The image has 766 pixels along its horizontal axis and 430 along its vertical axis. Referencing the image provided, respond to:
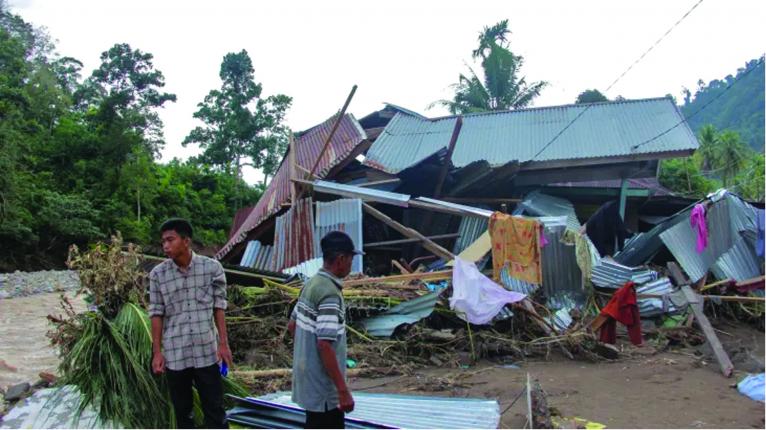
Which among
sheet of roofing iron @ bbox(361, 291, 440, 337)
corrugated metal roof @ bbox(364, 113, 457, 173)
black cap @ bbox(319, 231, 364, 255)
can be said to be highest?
corrugated metal roof @ bbox(364, 113, 457, 173)

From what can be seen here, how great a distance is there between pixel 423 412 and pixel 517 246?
432cm

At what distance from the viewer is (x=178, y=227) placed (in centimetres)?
330

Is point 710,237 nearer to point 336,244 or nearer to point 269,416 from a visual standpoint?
point 269,416

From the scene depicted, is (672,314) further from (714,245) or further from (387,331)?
(387,331)

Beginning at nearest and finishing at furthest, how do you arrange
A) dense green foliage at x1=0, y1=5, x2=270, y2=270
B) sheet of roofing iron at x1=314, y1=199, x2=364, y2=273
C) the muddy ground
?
the muddy ground, sheet of roofing iron at x1=314, y1=199, x2=364, y2=273, dense green foliage at x1=0, y1=5, x2=270, y2=270

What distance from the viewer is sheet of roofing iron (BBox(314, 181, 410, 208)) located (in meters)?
9.99

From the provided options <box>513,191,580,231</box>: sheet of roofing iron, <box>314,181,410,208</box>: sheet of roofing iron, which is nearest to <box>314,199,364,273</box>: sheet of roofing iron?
<box>314,181,410,208</box>: sheet of roofing iron

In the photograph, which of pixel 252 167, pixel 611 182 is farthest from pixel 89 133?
pixel 611 182

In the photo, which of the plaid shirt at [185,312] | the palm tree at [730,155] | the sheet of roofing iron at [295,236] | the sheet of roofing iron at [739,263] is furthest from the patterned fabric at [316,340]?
the palm tree at [730,155]

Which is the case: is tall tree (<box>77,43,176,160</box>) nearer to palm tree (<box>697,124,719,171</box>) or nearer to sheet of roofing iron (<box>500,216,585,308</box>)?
sheet of roofing iron (<box>500,216,585,308</box>)

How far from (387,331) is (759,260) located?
6676 millimetres

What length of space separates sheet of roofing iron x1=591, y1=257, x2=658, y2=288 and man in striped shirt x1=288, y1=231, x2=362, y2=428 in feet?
23.6

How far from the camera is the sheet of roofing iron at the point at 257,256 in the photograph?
1125cm

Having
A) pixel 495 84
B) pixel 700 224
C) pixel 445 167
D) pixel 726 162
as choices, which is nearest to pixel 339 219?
pixel 445 167
